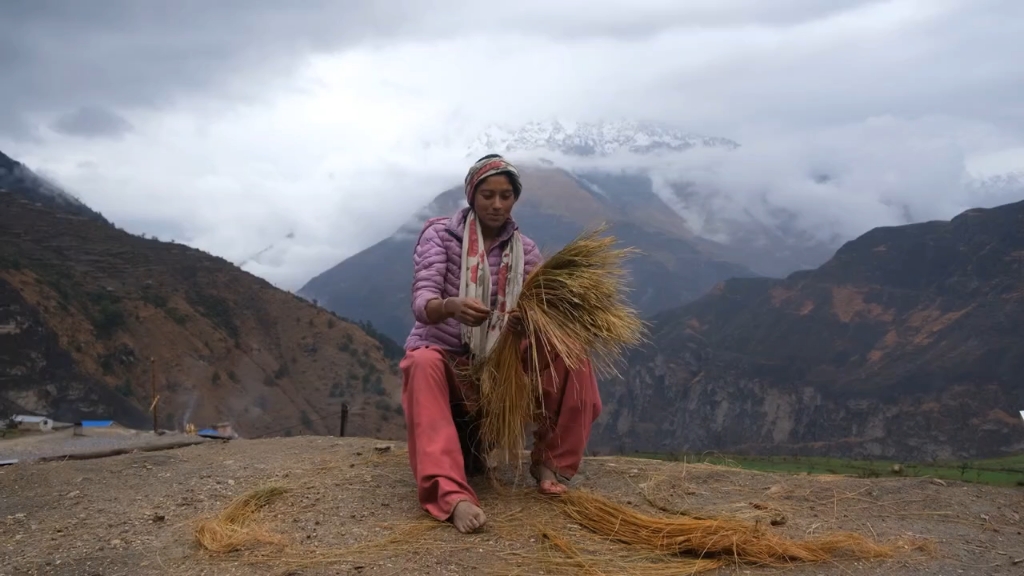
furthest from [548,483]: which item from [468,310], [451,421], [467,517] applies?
[468,310]

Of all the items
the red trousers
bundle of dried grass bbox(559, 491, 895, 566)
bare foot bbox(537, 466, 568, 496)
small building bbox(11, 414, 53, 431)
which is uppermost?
the red trousers

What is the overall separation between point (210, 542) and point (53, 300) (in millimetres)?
27649

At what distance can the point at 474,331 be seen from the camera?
380 cm

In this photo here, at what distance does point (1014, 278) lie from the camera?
27.8 metres

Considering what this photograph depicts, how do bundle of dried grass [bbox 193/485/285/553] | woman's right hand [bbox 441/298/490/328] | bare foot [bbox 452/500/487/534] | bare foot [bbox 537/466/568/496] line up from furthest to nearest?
bare foot [bbox 537/466/568/496]
woman's right hand [bbox 441/298/490/328]
bare foot [bbox 452/500/487/534]
bundle of dried grass [bbox 193/485/285/553]

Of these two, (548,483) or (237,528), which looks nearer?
(237,528)

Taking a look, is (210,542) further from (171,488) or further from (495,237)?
(495,237)

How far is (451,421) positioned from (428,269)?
0.72 m

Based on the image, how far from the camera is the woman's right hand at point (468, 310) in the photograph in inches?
136

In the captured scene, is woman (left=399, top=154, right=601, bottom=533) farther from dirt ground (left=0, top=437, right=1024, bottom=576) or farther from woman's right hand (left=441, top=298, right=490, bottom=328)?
dirt ground (left=0, top=437, right=1024, bottom=576)

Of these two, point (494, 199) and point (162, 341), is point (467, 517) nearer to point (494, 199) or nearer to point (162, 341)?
point (494, 199)

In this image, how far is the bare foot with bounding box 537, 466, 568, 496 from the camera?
12.4 ft

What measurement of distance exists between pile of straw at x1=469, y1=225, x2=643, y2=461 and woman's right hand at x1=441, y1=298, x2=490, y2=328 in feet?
0.81

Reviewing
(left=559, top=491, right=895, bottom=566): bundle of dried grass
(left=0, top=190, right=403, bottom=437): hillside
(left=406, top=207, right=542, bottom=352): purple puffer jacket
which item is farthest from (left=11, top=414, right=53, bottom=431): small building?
(left=559, top=491, right=895, bottom=566): bundle of dried grass
